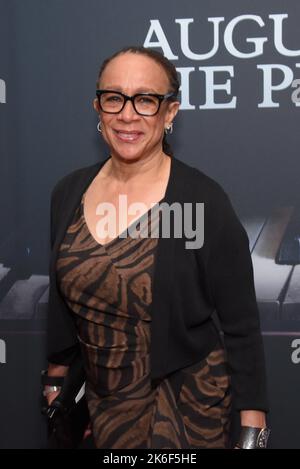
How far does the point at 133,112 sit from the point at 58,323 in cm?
60

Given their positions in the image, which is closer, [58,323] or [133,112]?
[133,112]

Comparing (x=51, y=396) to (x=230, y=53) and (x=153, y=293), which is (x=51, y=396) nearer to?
(x=153, y=293)

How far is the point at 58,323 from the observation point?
1.72 metres

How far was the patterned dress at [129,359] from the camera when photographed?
59.1 inches

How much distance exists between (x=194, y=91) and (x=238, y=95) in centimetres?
14

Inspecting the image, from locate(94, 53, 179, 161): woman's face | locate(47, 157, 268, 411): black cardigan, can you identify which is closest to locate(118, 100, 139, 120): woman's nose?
locate(94, 53, 179, 161): woman's face

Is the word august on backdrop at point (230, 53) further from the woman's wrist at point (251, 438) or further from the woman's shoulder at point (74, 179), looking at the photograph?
the woman's wrist at point (251, 438)

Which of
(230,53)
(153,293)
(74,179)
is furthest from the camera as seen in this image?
(230,53)
